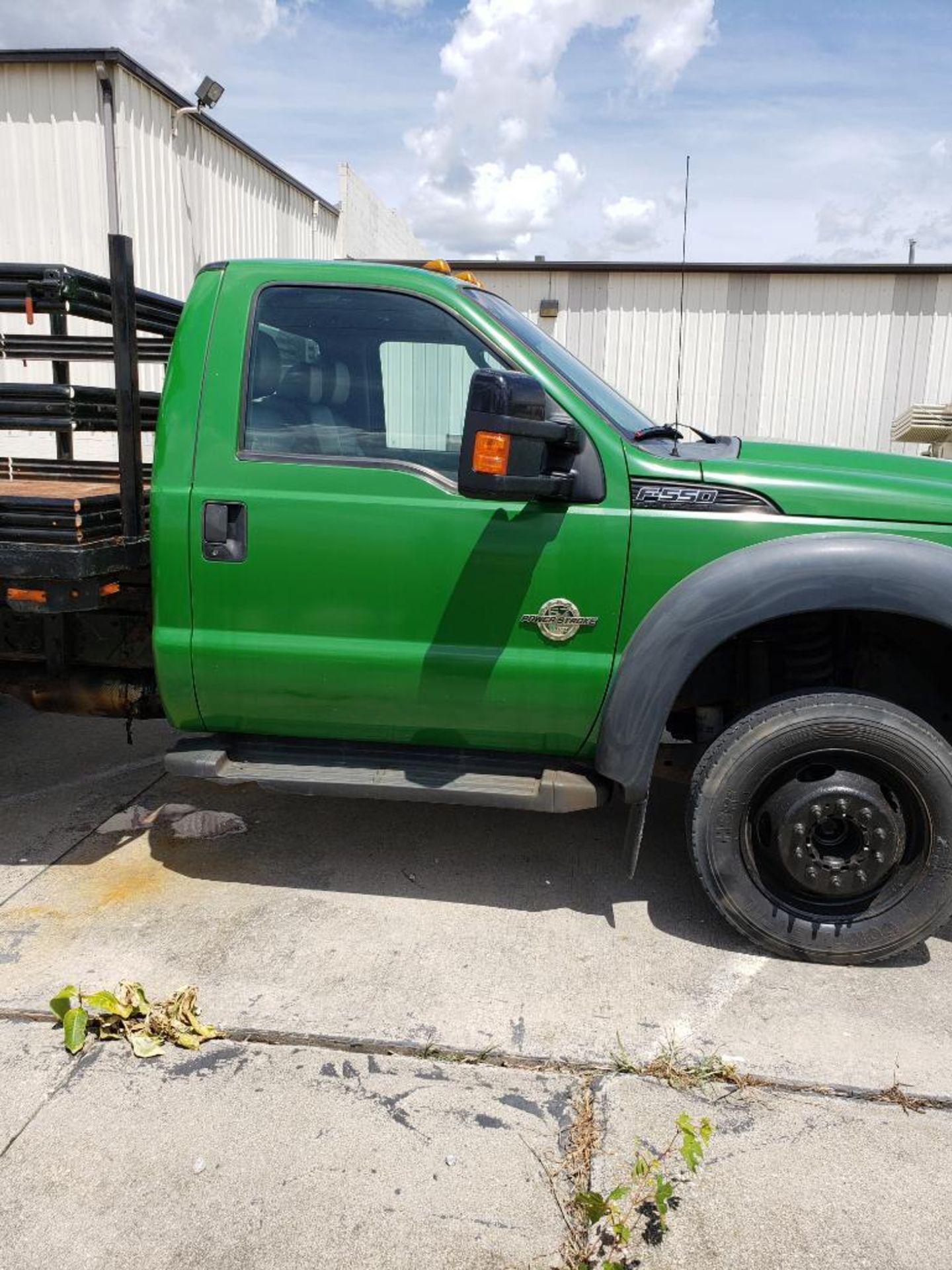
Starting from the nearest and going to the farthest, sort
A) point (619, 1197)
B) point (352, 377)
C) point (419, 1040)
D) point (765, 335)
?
point (619, 1197) < point (419, 1040) < point (352, 377) < point (765, 335)

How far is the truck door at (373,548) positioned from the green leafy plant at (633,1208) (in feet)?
4.06

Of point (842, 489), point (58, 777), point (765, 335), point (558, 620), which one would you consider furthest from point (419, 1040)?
point (765, 335)

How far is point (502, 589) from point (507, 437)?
0.53 m

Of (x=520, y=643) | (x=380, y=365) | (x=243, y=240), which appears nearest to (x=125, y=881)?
(x=520, y=643)

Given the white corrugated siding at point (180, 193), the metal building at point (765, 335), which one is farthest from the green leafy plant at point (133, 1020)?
the metal building at point (765, 335)

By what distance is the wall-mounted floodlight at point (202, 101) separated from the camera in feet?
27.3

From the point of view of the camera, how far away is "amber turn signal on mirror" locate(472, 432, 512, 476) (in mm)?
2561

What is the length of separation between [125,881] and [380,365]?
6.80 feet

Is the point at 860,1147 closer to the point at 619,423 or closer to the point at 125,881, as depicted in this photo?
the point at 619,423

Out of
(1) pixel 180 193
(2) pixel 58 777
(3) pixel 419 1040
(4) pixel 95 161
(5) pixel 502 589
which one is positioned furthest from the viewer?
(1) pixel 180 193

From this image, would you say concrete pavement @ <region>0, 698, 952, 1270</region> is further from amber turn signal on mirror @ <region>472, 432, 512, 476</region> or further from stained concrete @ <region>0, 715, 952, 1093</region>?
amber turn signal on mirror @ <region>472, 432, 512, 476</region>

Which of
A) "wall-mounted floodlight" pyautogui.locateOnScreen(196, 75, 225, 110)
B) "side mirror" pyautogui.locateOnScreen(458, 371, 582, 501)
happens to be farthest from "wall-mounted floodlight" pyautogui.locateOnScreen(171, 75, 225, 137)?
"side mirror" pyautogui.locateOnScreen(458, 371, 582, 501)

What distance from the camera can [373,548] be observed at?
2.95 metres

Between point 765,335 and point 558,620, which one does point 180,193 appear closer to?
point 558,620
